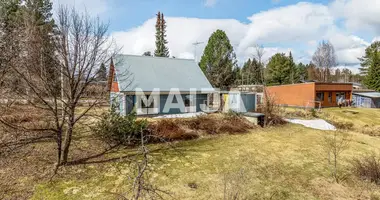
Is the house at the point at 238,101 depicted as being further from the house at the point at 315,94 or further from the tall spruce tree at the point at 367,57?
the tall spruce tree at the point at 367,57

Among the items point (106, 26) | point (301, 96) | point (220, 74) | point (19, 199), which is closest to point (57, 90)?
point (106, 26)

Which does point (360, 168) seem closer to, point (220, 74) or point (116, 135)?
point (116, 135)

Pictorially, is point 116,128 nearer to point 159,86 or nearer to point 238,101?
point 159,86

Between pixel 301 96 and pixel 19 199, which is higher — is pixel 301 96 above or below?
above

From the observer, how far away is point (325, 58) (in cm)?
4403

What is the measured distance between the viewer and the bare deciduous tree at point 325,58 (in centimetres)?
4397

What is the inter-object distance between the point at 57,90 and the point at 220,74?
2723cm

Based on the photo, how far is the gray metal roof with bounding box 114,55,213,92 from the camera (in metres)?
16.5

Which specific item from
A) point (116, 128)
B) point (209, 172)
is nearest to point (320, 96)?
point (209, 172)

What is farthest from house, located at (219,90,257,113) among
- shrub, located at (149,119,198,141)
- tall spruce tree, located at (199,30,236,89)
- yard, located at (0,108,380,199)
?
tall spruce tree, located at (199,30,236,89)

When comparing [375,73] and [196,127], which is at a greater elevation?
[375,73]

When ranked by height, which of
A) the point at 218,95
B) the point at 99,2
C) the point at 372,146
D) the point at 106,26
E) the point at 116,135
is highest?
the point at 99,2

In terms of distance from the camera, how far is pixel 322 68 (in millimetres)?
44969

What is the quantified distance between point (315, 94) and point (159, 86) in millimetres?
17596
